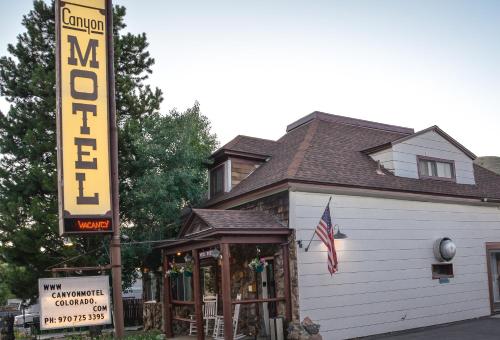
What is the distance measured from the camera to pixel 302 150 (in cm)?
1628

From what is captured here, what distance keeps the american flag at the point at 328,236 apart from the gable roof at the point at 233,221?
3.95 feet

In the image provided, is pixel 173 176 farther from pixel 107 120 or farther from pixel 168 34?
pixel 107 120

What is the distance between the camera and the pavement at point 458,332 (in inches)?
539

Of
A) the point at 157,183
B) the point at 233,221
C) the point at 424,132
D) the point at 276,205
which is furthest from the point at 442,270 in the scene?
the point at 157,183

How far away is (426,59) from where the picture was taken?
1802 cm

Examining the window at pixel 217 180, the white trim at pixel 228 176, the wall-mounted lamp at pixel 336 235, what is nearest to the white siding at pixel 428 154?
the wall-mounted lamp at pixel 336 235

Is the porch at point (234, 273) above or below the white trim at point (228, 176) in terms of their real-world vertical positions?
below

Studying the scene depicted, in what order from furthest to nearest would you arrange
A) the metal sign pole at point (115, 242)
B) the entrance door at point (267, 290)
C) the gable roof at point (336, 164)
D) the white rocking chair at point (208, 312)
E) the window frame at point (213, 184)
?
the window frame at point (213, 184) → the white rocking chair at point (208, 312) → the gable roof at point (336, 164) → the entrance door at point (267, 290) → the metal sign pole at point (115, 242)

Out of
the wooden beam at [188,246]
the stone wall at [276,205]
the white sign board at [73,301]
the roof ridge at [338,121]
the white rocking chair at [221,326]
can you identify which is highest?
the roof ridge at [338,121]

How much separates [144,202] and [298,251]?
678cm

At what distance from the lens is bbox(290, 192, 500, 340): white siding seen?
1370 cm

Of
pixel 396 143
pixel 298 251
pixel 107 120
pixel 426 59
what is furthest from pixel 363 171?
pixel 107 120

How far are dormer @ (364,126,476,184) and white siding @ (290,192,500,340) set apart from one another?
1288mm

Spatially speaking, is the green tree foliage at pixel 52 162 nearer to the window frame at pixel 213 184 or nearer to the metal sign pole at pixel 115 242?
the window frame at pixel 213 184
